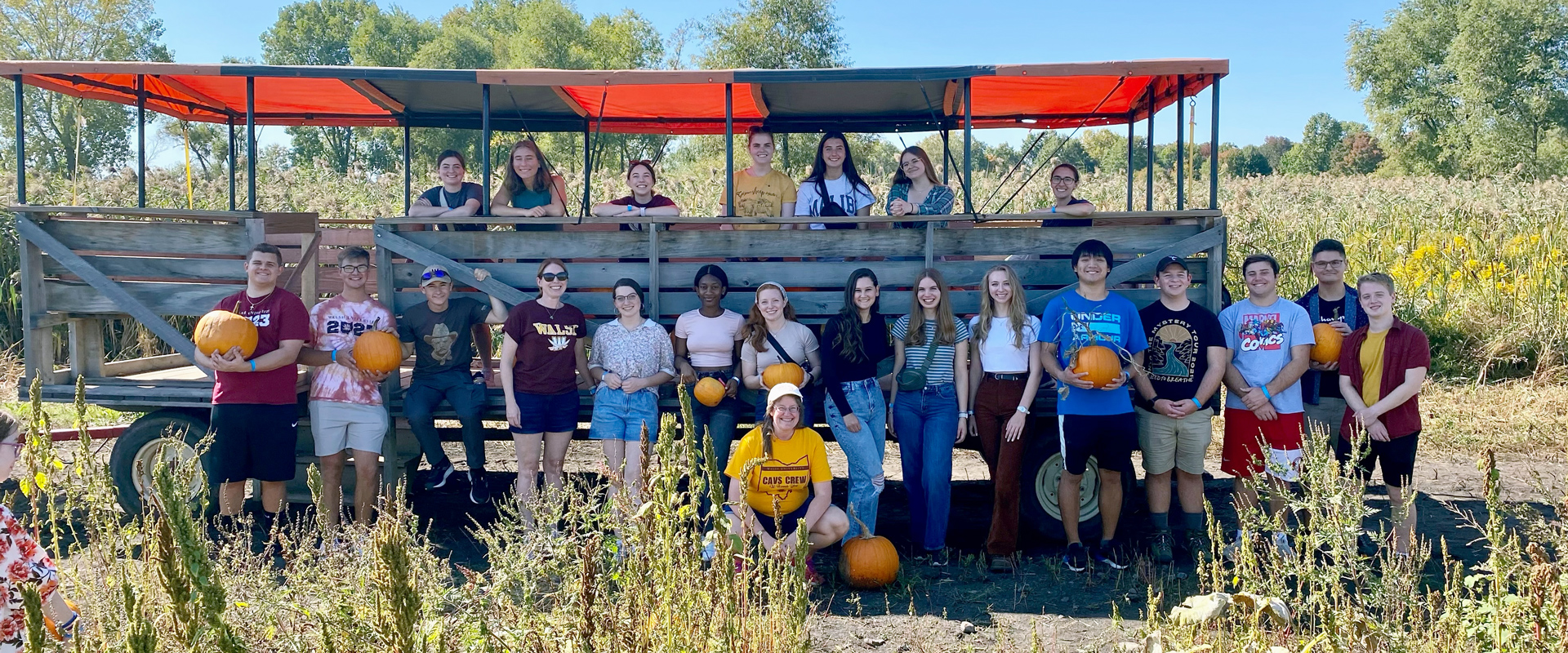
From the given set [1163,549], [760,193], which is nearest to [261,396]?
[760,193]

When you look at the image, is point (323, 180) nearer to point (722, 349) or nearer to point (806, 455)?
point (722, 349)

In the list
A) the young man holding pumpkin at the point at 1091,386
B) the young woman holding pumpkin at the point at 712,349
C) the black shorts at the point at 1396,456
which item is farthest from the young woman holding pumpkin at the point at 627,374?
the black shorts at the point at 1396,456

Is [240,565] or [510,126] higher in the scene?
[510,126]

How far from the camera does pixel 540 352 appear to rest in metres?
6.89

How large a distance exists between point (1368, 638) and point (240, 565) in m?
4.44

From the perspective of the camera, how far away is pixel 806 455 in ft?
20.1

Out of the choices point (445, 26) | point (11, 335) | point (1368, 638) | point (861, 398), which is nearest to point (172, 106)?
point (861, 398)

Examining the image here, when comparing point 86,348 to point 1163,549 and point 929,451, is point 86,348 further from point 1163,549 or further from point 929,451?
point 1163,549

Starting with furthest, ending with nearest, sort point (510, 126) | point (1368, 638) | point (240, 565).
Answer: point (510, 126) → point (240, 565) → point (1368, 638)

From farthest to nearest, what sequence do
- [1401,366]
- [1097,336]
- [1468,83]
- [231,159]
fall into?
[1468,83], [231,159], [1097,336], [1401,366]

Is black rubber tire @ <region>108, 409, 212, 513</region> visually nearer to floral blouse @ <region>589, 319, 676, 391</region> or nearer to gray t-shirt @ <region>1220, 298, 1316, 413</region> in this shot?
floral blouse @ <region>589, 319, 676, 391</region>

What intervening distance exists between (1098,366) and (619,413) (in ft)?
9.26

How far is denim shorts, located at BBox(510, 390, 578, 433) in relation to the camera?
6891 millimetres

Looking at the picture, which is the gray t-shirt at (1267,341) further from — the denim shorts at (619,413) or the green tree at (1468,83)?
the green tree at (1468,83)
